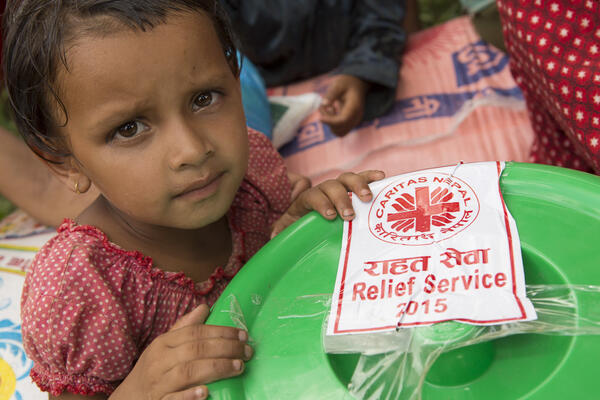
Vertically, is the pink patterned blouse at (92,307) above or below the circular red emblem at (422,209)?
below

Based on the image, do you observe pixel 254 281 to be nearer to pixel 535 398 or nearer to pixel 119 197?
pixel 119 197

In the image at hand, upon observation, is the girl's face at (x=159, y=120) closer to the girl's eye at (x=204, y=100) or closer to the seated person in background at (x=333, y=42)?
the girl's eye at (x=204, y=100)

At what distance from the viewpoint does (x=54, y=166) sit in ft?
2.67

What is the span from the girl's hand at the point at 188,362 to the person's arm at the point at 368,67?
804 millimetres

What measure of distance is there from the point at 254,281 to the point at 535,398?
36 centimetres

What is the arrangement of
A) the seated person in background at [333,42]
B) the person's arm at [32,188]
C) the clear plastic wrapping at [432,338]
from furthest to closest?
the seated person in background at [333,42], the person's arm at [32,188], the clear plastic wrapping at [432,338]

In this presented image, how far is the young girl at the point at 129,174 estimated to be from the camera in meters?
0.64

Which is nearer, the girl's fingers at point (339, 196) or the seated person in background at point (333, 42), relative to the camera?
the girl's fingers at point (339, 196)

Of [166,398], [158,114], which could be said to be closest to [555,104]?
[158,114]

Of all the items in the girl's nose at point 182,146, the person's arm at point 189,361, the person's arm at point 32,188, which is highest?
the girl's nose at point 182,146

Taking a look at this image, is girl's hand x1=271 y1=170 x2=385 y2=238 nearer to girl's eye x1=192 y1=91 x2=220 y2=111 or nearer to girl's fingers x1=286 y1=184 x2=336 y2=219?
girl's fingers x1=286 y1=184 x2=336 y2=219

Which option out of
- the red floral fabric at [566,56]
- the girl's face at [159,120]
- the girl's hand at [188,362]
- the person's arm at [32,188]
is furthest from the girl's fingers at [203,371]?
the person's arm at [32,188]

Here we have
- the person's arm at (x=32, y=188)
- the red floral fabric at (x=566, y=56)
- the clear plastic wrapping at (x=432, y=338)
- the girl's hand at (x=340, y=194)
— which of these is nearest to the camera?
the clear plastic wrapping at (x=432, y=338)

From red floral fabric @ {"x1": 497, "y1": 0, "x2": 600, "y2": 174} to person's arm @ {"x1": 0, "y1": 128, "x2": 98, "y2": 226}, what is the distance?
3.32 feet
